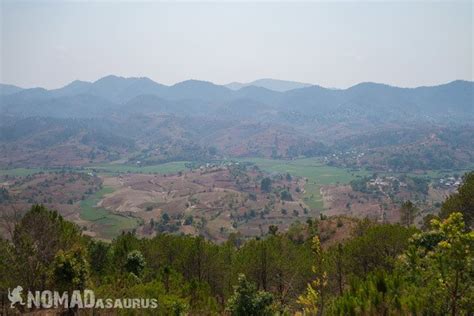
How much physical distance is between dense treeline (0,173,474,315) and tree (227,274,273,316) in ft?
0.17

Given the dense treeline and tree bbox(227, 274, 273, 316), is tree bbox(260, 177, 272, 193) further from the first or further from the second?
tree bbox(227, 274, 273, 316)

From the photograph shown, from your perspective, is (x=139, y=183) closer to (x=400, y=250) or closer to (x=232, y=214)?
(x=232, y=214)

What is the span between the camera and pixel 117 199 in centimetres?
15525

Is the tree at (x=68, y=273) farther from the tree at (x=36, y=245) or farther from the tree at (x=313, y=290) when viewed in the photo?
the tree at (x=313, y=290)

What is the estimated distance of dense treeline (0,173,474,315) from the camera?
539 inches

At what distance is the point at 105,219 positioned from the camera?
419ft

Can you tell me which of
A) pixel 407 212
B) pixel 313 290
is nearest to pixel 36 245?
pixel 313 290

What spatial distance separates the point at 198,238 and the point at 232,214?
99737 mm

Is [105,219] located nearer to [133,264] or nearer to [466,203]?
[133,264]

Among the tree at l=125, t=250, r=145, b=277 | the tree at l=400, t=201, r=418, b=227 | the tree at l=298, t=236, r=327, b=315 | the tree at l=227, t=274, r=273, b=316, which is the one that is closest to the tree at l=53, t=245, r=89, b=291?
the tree at l=125, t=250, r=145, b=277

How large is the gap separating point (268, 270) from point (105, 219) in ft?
353

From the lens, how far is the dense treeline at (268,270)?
13688 mm

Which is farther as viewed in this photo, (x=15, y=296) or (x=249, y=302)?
(x=15, y=296)

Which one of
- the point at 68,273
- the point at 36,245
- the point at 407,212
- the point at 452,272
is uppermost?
the point at 452,272
